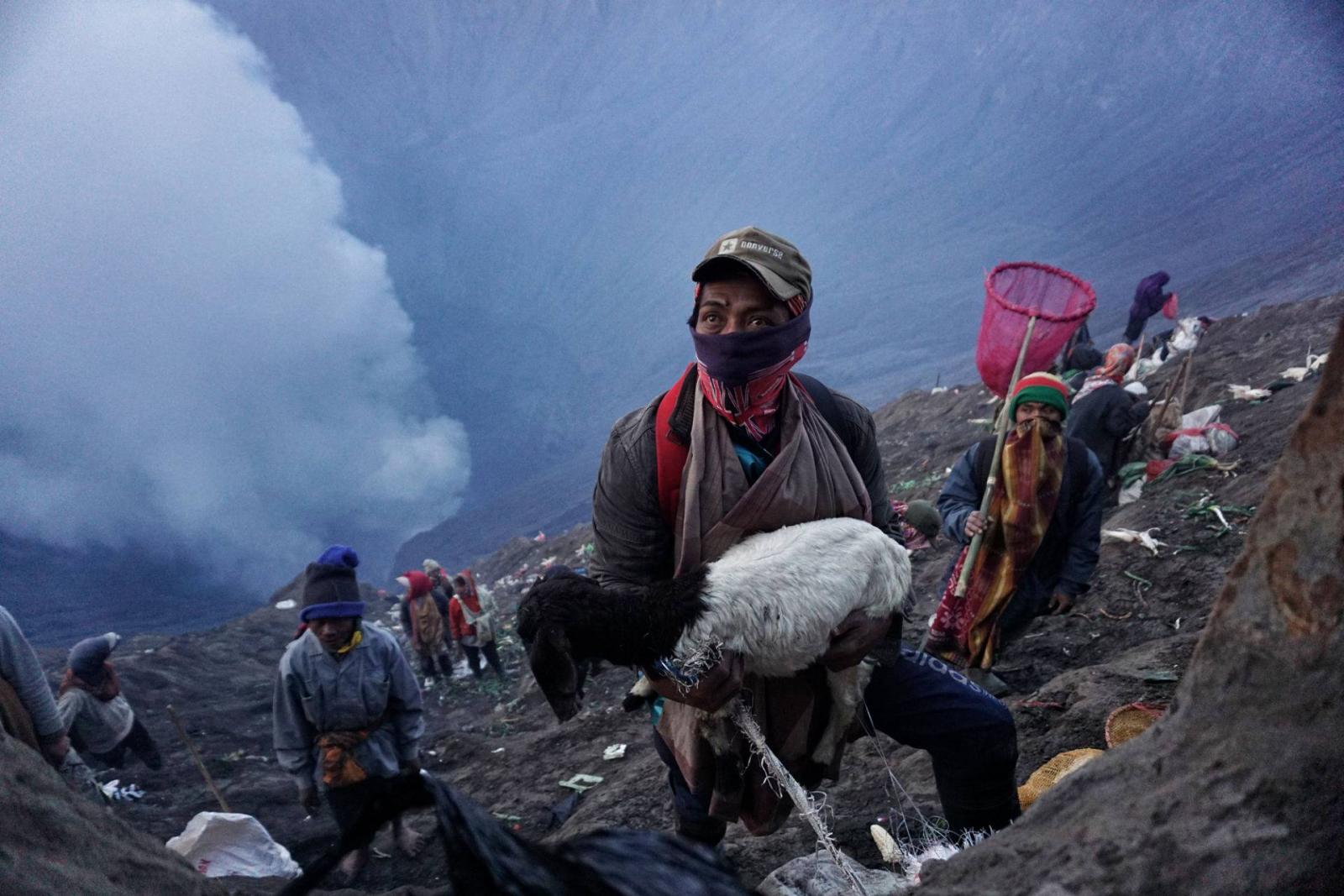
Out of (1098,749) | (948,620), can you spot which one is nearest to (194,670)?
(948,620)

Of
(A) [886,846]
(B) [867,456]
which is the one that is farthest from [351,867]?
(B) [867,456]

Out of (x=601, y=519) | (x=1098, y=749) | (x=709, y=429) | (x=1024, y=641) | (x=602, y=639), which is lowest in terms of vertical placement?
(x=1024, y=641)

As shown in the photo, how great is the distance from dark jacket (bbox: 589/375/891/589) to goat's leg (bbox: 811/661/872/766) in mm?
583

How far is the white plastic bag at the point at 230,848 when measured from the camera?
3502 mm

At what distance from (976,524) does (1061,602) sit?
60cm

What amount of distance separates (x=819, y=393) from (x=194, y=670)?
14591mm

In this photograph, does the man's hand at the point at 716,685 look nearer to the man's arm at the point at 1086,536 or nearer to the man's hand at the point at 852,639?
the man's hand at the point at 852,639

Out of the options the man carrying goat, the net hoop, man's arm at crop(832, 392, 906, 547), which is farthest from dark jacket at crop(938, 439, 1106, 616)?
the man carrying goat

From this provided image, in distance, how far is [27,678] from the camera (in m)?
3.13

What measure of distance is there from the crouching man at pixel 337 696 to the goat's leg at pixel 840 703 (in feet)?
8.80

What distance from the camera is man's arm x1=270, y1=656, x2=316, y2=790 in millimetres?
3596

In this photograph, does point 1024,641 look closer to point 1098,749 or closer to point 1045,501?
point 1045,501

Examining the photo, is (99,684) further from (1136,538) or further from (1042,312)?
(1136,538)

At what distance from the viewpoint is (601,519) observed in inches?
76.0
